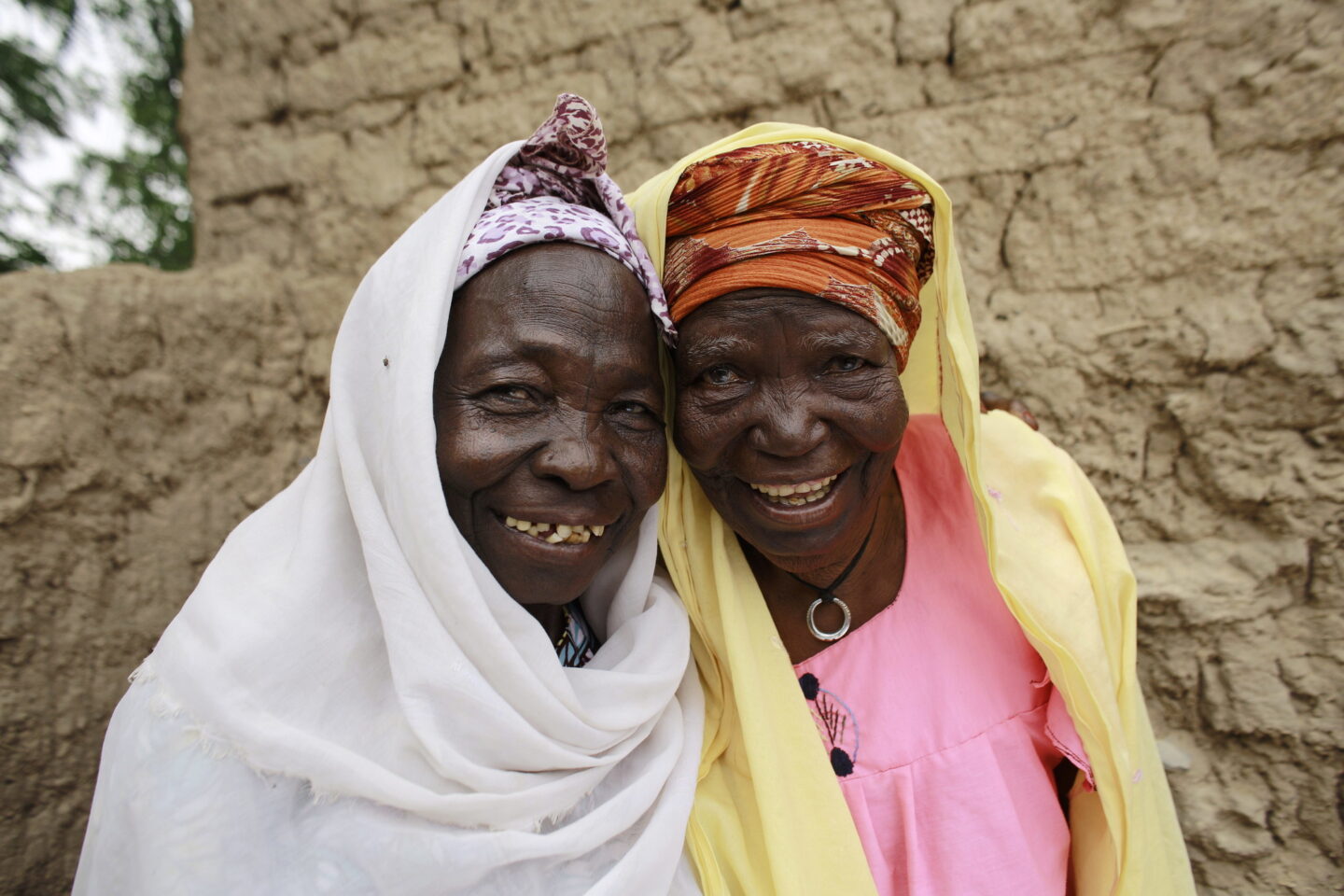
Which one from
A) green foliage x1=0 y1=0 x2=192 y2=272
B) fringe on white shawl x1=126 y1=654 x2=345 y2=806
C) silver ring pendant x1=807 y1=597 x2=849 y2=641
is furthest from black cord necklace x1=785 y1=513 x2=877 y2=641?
green foliage x1=0 y1=0 x2=192 y2=272

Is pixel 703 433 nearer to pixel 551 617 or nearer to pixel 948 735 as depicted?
pixel 551 617

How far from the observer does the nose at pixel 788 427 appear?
129 cm

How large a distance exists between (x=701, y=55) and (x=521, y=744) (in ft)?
6.63

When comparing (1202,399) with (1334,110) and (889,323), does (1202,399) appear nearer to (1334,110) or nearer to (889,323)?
(1334,110)

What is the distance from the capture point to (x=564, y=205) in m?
1.39

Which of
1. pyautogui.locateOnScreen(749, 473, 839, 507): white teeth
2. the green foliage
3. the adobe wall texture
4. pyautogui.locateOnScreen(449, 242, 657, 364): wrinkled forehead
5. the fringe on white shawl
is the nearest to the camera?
the fringe on white shawl

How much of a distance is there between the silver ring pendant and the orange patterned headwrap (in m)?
0.50

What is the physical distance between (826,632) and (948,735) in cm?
27

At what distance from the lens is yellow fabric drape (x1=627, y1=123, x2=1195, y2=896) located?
1359mm

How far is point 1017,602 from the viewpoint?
141 cm

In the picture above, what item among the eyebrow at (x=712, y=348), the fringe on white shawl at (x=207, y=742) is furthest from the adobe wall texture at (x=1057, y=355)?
the eyebrow at (x=712, y=348)

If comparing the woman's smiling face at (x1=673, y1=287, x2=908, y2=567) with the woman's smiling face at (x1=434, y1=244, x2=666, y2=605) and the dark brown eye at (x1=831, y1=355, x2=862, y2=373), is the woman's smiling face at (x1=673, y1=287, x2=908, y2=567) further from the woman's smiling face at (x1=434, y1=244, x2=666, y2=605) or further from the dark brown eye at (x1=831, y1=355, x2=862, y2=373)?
the woman's smiling face at (x1=434, y1=244, x2=666, y2=605)

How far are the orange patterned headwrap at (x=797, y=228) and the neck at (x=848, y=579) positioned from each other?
385 millimetres

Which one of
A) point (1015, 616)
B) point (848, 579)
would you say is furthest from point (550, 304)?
point (1015, 616)
